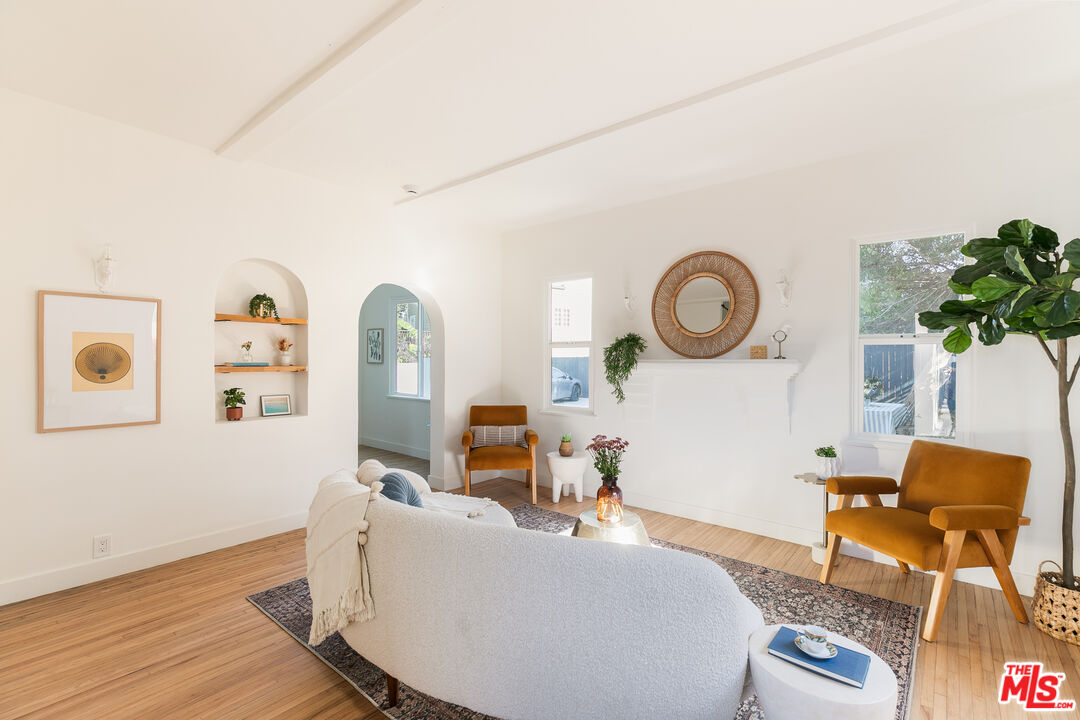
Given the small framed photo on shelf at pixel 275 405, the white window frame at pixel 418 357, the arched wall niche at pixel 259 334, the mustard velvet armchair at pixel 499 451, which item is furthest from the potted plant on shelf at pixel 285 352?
the white window frame at pixel 418 357

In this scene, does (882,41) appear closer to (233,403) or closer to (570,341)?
(570,341)

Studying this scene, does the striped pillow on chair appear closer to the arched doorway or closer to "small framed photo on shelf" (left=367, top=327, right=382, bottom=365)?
the arched doorway

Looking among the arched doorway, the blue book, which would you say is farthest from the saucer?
the arched doorway

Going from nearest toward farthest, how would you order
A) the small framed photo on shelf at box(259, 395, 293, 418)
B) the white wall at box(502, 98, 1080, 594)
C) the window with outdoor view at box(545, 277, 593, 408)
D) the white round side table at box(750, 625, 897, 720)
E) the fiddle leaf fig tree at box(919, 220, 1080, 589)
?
the white round side table at box(750, 625, 897, 720) < the fiddle leaf fig tree at box(919, 220, 1080, 589) < the white wall at box(502, 98, 1080, 594) < the small framed photo on shelf at box(259, 395, 293, 418) < the window with outdoor view at box(545, 277, 593, 408)

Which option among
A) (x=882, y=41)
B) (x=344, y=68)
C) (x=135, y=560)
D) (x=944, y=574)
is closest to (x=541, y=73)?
(x=344, y=68)

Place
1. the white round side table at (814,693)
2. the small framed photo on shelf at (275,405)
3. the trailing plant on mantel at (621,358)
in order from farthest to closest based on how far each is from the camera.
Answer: the trailing plant on mantel at (621,358) → the small framed photo on shelf at (275,405) → the white round side table at (814,693)

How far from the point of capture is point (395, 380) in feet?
22.6

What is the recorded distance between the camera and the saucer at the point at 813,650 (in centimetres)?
138

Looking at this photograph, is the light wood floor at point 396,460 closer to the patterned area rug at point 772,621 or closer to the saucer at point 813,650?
the patterned area rug at point 772,621

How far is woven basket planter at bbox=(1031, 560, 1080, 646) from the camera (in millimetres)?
2398

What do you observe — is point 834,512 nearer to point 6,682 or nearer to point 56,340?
point 6,682

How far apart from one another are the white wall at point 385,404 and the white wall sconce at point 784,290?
424 cm

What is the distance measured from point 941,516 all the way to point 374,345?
21.0 ft

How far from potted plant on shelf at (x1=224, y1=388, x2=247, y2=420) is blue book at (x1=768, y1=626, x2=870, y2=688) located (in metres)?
3.61
